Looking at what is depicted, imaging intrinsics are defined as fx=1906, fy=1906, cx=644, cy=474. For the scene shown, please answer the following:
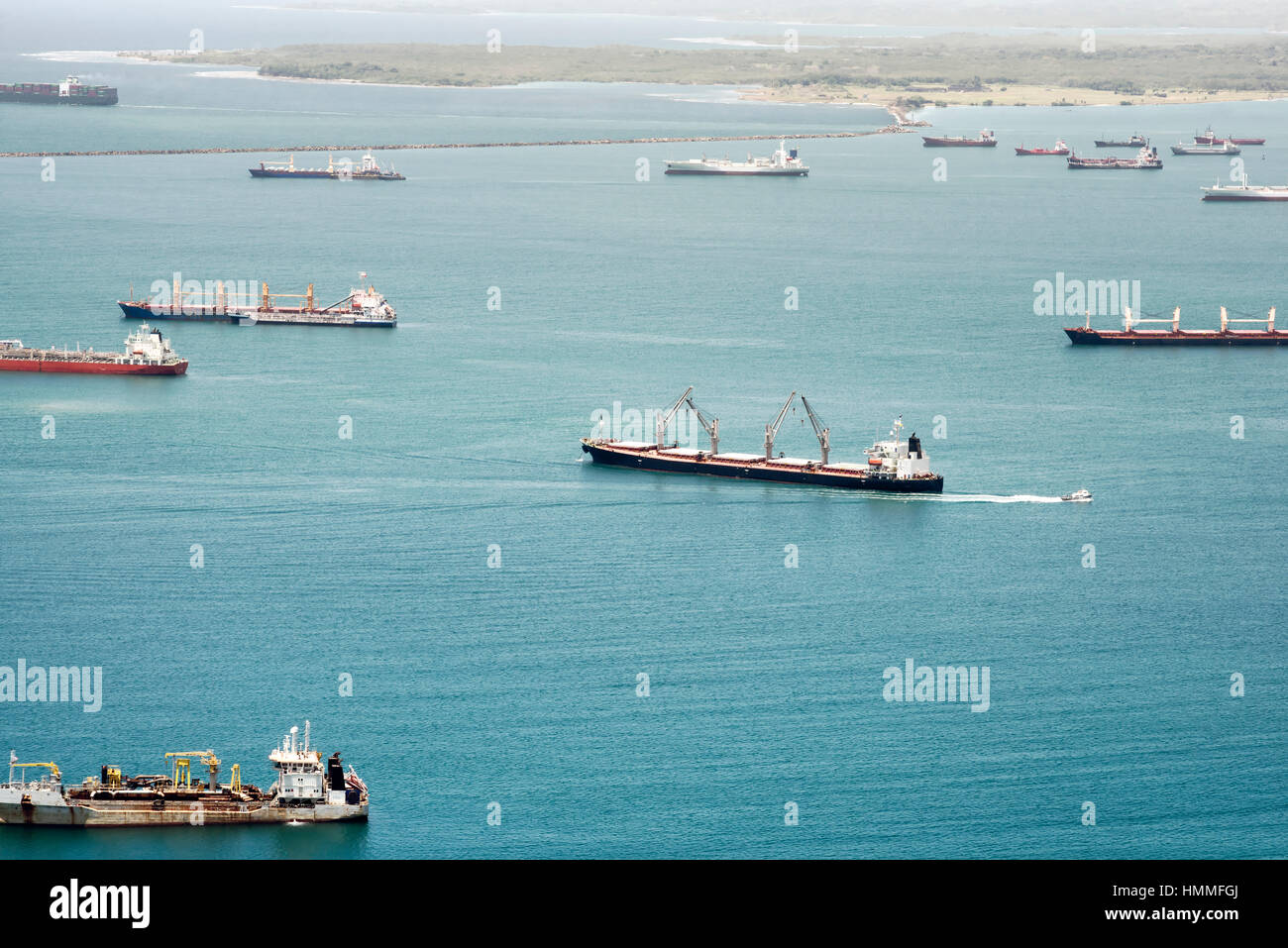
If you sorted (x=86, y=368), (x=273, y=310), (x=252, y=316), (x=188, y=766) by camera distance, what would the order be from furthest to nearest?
(x=273, y=310) < (x=252, y=316) < (x=86, y=368) < (x=188, y=766)

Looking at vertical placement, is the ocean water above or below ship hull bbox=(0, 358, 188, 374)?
below

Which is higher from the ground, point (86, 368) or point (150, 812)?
point (86, 368)

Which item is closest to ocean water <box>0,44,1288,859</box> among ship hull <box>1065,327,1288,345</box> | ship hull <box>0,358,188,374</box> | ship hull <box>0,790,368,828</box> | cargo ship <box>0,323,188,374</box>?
ship hull <box>0,790,368,828</box>

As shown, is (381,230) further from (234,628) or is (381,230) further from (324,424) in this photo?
(234,628)

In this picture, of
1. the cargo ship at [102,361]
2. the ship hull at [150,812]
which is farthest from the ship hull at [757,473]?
the ship hull at [150,812]

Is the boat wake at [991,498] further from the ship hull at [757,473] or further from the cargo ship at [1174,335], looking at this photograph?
the cargo ship at [1174,335]

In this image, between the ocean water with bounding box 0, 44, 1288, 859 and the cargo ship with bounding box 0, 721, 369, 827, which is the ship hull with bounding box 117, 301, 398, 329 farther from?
the cargo ship with bounding box 0, 721, 369, 827

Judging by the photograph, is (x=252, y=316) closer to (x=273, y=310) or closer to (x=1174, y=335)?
(x=273, y=310)


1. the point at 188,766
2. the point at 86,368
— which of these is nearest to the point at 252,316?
the point at 86,368
